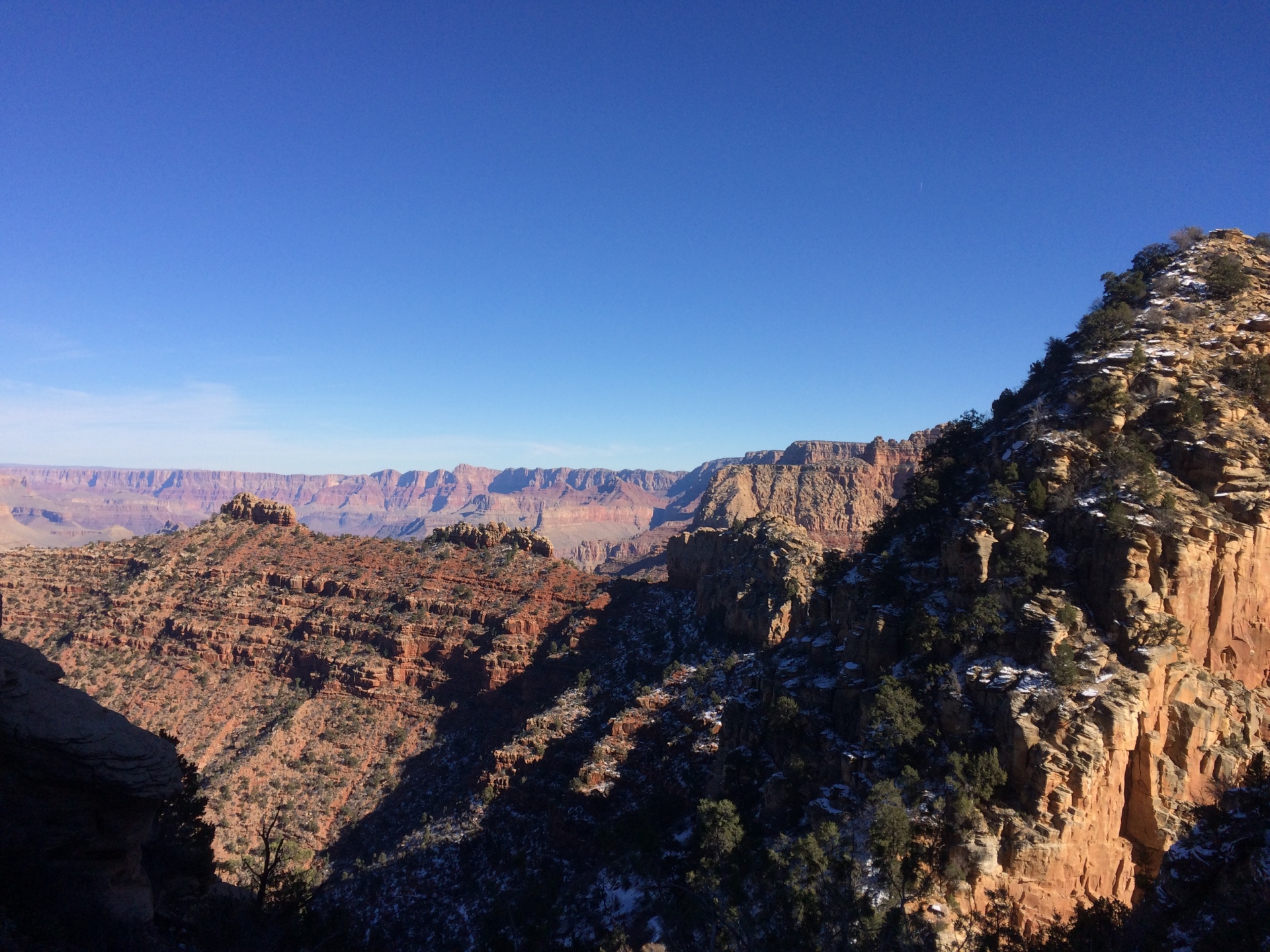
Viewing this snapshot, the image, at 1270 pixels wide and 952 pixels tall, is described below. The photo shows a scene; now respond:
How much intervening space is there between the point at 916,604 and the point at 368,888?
3460cm

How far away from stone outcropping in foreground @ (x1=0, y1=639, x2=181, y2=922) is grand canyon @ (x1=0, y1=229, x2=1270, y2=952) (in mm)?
69

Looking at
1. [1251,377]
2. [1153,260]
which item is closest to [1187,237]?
[1153,260]

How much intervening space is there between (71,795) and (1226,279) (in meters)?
48.7

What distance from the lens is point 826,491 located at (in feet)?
457

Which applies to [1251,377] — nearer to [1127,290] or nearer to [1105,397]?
[1105,397]

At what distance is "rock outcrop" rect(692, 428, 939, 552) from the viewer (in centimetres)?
13188

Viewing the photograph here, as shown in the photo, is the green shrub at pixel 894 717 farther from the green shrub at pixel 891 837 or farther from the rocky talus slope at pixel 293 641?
the rocky talus slope at pixel 293 641

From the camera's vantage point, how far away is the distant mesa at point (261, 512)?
79938 millimetres

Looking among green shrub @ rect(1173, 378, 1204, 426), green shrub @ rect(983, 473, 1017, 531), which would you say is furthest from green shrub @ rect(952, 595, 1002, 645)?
green shrub @ rect(1173, 378, 1204, 426)

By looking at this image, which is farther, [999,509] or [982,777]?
[999,509]

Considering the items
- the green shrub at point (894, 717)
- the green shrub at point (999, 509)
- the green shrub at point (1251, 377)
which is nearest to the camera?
the green shrub at point (894, 717)

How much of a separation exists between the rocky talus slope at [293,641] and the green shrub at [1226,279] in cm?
4918

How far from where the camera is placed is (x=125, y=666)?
6166 cm

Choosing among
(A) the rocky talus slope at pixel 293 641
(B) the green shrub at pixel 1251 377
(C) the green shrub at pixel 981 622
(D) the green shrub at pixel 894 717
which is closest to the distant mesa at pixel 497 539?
(A) the rocky talus slope at pixel 293 641
